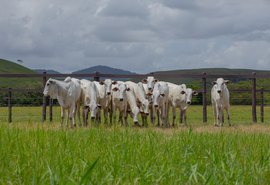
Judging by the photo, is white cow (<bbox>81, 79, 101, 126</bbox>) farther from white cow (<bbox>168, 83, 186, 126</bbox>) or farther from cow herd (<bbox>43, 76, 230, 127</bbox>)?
white cow (<bbox>168, 83, 186, 126</bbox>)

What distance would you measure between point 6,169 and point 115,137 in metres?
2.80

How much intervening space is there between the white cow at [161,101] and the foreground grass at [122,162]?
11091 millimetres

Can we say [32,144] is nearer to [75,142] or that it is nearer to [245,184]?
[75,142]

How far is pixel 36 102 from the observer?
30.5m

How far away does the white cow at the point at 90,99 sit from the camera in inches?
665

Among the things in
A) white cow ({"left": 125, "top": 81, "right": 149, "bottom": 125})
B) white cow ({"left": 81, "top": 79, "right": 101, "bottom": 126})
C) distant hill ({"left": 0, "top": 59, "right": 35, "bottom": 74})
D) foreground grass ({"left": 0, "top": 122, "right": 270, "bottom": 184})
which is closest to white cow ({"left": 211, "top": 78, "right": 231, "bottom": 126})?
white cow ({"left": 125, "top": 81, "right": 149, "bottom": 125})

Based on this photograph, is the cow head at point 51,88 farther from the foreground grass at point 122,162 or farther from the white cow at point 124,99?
the foreground grass at point 122,162

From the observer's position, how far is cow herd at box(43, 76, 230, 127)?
17047 millimetres

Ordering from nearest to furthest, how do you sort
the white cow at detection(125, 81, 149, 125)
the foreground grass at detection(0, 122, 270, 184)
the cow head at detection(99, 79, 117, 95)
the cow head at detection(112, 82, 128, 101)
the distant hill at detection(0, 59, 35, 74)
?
the foreground grass at detection(0, 122, 270, 184) < the cow head at detection(112, 82, 128, 101) < the cow head at detection(99, 79, 117, 95) < the white cow at detection(125, 81, 149, 125) < the distant hill at detection(0, 59, 35, 74)

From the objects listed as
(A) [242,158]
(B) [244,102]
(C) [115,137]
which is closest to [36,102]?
(B) [244,102]

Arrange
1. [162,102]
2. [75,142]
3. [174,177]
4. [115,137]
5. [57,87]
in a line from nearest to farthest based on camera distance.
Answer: [174,177] → [75,142] → [115,137] → [57,87] → [162,102]

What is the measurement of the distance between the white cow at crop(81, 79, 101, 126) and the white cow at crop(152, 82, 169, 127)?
205 cm

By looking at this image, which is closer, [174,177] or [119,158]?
[174,177]

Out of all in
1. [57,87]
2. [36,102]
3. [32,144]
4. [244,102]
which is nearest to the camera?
[32,144]
